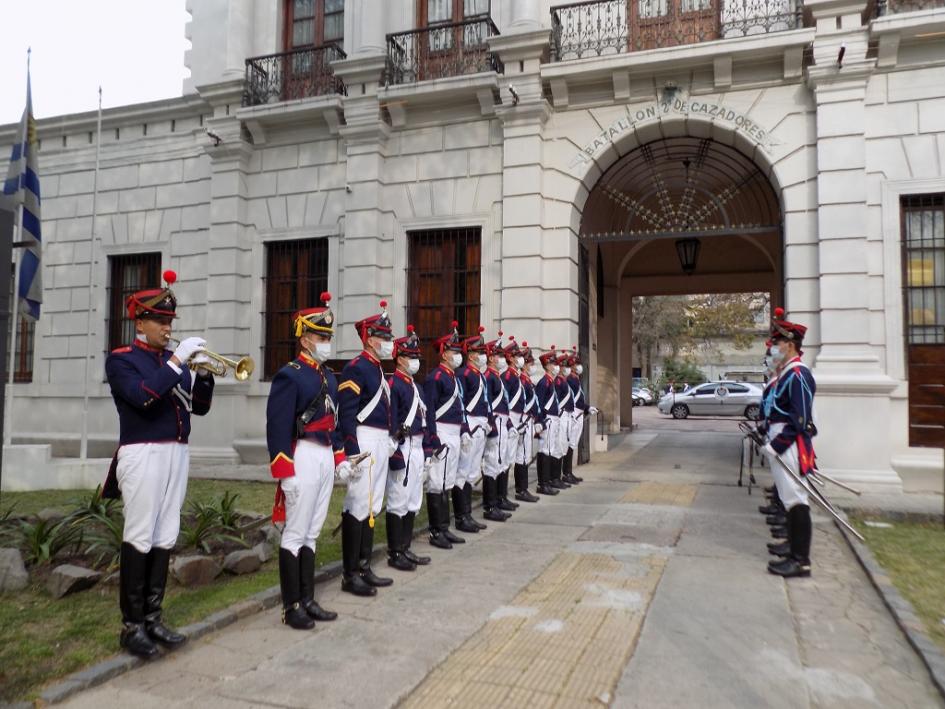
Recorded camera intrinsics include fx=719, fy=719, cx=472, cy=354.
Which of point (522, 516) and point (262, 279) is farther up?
point (262, 279)

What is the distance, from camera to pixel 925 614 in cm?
514

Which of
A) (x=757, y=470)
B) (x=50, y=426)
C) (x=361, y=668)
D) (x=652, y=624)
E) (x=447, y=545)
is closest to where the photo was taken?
(x=361, y=668)

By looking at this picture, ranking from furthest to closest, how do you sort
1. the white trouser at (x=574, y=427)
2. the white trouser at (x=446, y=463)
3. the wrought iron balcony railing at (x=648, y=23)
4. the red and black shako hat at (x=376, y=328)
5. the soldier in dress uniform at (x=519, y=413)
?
the wrought iron balcony railing at (x=648, y=23) < the white trouser at (x=574, y=427) < the soldier in dress uniform at (x=519, y=413) < the white trouser at (x=446, y=463) < the red and black shako hat at (x=376, y=328)

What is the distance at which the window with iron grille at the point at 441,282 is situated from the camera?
1302cm

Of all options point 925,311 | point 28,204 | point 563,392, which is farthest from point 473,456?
point 28,204

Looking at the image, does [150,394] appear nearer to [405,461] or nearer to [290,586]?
[290,586]

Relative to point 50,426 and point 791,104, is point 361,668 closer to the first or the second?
point 791,104

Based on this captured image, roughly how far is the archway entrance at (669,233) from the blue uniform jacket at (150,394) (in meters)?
9.65

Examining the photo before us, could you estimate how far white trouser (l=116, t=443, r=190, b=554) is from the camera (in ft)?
14.2

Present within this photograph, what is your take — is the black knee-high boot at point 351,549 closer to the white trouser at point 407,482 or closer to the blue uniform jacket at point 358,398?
the blue uniform jacket at point 358,398

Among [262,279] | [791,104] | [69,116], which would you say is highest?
[69,116]

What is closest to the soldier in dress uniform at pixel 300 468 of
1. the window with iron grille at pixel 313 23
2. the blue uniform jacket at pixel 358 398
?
the blue uniform jacket at pixel 358 398

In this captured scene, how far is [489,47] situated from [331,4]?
414 centimetres

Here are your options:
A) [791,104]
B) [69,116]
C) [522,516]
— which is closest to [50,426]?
[69,116]
